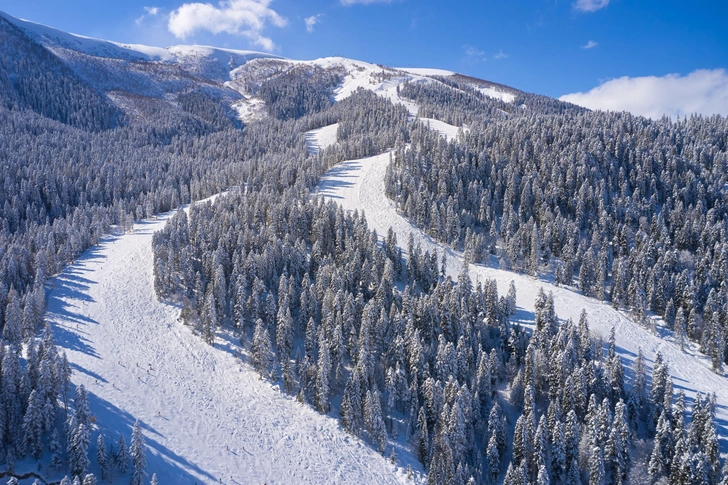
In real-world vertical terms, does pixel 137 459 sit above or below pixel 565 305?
below

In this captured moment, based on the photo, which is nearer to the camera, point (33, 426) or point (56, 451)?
point (56, 451)

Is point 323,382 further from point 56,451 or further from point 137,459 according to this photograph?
point 56,451

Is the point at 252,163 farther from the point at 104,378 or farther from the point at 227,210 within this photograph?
the point at 104,378

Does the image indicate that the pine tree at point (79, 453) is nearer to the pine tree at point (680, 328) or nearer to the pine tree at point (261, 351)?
the pine tree at point (261, 351)

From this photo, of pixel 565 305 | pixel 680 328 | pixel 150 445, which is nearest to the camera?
pixel 150 445

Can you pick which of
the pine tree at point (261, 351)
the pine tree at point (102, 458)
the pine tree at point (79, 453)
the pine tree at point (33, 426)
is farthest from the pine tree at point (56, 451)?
the pine tree at point (261, 351)

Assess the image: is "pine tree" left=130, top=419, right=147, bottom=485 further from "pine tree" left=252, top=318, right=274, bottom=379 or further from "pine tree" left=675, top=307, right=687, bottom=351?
"pine tree" left=675, top=307, right=687, bottom=351

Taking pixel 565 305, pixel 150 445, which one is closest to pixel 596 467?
pixel 565 305

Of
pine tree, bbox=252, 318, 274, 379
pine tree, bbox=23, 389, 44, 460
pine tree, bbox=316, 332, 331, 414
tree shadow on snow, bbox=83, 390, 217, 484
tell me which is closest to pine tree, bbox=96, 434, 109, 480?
tree shadow on snow, bbox=83, 390, 217, 484
